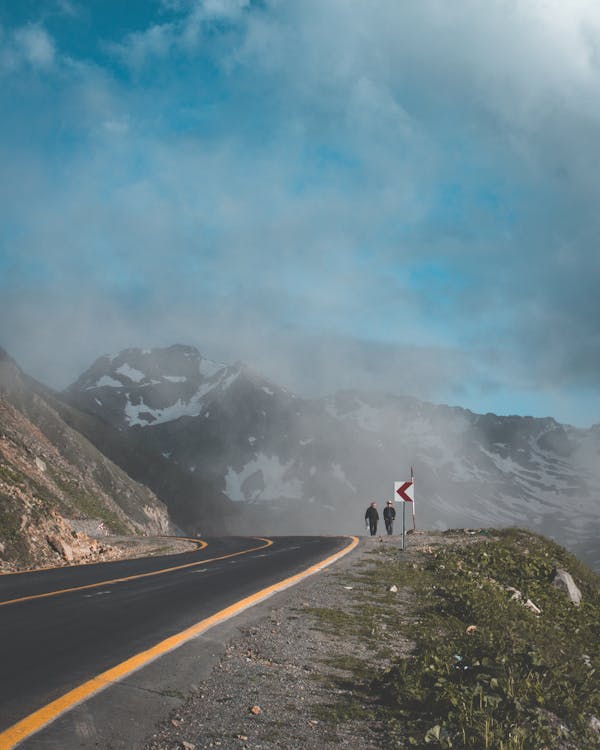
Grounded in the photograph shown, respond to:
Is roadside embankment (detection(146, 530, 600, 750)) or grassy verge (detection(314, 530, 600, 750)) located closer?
roadside embankment (detection(146, 530, 600, 750))

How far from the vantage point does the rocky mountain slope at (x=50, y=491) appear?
68.0ft

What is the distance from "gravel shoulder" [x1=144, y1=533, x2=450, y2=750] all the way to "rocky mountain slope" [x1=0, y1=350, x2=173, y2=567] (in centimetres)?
1415

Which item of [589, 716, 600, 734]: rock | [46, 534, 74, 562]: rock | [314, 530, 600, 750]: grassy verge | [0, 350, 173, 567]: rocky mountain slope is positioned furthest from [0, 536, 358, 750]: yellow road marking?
[46, 534, 74, 562]: rock

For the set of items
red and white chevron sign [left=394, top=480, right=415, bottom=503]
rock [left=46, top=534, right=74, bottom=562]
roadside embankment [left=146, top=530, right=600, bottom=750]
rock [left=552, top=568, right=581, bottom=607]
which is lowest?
rock [left=552, top=568, right=581, bottom=607]

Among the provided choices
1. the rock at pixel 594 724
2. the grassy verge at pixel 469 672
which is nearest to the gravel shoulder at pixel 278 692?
the grassy verge at pixel 469 672

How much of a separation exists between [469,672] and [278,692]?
184 cm

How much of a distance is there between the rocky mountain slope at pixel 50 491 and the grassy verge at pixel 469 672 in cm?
1381

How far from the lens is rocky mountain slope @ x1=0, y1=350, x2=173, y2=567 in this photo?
68.0ft

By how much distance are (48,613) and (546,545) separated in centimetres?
2367

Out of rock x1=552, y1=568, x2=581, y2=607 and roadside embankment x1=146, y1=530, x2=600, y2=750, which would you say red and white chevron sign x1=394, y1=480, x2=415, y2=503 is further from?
roadside embankment x1=146, y1=530, x2=600, y2=750

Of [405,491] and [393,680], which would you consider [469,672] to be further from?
[405,491]

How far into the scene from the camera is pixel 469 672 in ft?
18.2

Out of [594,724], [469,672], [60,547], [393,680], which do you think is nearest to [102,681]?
[393,680]

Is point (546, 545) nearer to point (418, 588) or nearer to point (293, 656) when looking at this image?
point (418, 588)
